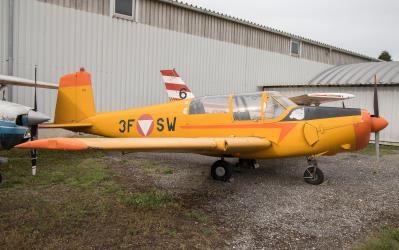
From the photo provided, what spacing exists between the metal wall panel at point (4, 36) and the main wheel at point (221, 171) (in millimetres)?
8669

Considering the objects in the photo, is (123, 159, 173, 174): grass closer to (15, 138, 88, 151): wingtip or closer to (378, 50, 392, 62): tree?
(15, 138, 88, 151): wingtip

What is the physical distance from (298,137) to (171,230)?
3.43m

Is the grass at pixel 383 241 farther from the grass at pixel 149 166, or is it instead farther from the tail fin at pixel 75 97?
the tail fin at pixel 75 97

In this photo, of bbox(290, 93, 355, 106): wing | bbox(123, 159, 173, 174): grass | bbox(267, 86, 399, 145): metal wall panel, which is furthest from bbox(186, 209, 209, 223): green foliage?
bbox(267, 86, 399, 145): metal wall panel

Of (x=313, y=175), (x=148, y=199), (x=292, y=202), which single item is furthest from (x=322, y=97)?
(x=148, y=199)

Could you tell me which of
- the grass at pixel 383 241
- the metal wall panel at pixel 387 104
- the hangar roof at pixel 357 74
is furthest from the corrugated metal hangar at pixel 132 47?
the grass at pixel 383 241

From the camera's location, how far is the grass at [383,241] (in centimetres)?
405

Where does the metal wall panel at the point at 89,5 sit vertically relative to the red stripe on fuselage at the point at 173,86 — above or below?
above

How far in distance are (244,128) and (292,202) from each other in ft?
6.53

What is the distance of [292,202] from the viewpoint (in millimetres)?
5898

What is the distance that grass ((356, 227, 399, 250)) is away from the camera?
4055 millimetres

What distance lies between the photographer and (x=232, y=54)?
1797 cm

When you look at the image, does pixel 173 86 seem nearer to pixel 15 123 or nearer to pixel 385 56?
pixel 15 123

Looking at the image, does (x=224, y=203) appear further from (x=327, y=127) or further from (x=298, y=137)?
(x=327, y=127)
